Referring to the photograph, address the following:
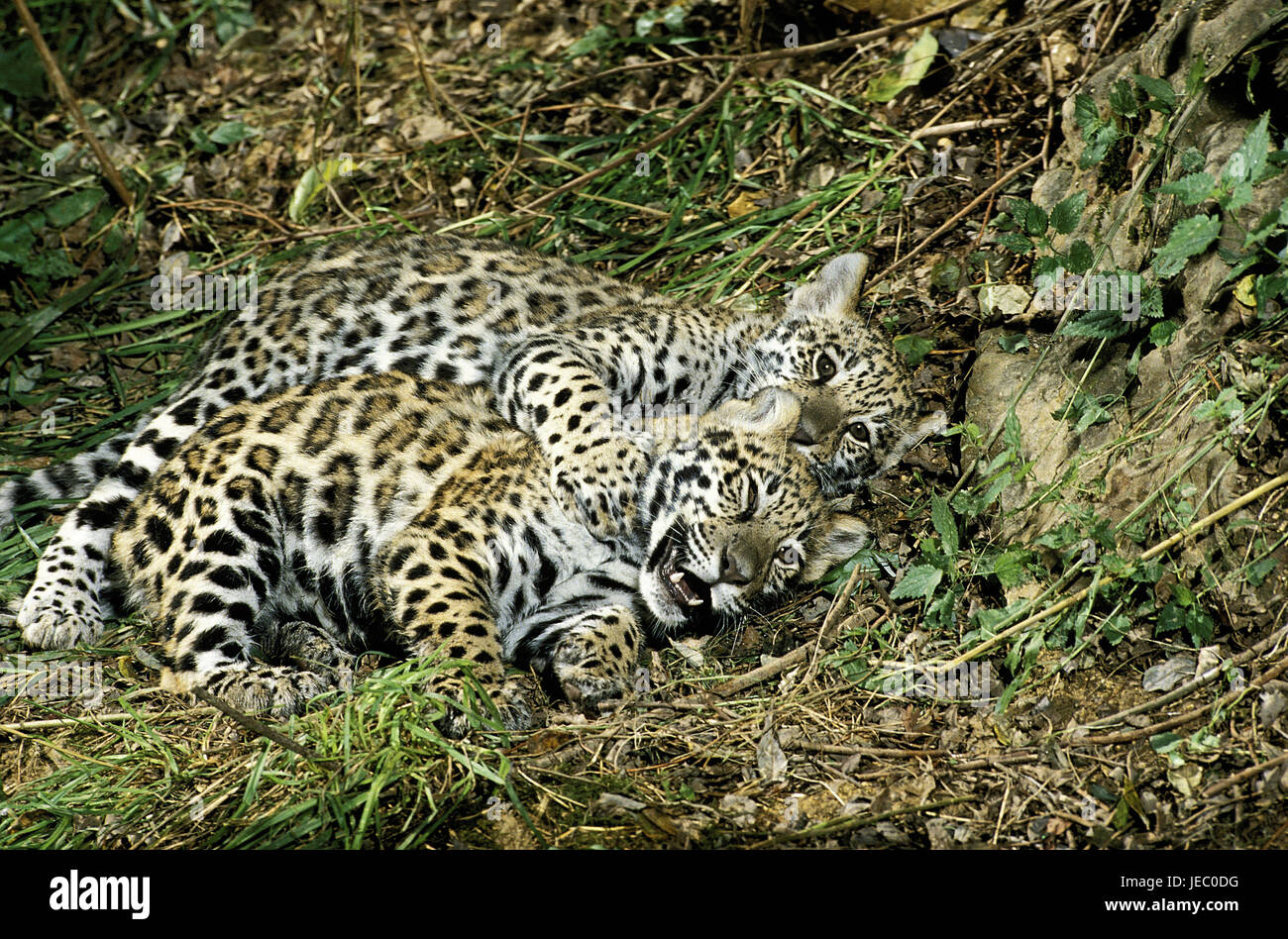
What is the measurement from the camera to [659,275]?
793cm

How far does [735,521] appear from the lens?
18.2ft

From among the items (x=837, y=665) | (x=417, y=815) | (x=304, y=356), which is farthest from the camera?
(x=304, y=356)

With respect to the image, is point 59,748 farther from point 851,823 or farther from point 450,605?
point 851,823

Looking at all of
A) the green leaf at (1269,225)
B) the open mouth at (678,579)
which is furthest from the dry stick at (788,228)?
the green leaf at (1269,225)

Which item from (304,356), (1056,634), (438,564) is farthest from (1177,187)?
(304,356)

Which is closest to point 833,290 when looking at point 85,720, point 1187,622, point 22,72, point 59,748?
point 1187,622

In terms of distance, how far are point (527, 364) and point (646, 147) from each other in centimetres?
242

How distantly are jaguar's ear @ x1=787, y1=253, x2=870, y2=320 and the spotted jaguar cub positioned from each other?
0.01m

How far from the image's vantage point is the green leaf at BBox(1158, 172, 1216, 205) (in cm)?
460

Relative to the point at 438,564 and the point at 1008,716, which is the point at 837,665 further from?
the point at 438,564

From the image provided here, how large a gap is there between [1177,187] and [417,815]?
3978 millimetres

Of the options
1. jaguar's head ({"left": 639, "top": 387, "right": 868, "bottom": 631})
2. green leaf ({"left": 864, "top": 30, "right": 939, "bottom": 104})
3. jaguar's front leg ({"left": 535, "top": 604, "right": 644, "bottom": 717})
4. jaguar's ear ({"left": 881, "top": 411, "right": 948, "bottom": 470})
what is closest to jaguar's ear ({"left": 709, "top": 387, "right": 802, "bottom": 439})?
jaguar's head ({"left": 639, "top": 387, "right": 868, "bottom": 631})

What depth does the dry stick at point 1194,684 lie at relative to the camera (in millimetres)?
4258

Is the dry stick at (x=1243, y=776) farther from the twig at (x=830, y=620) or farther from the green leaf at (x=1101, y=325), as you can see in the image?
the green leaf at (x=1101, y=325)
